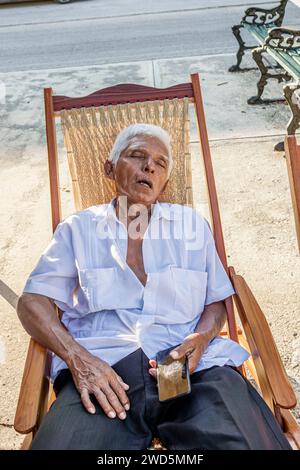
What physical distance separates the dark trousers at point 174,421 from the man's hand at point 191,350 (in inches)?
1.3

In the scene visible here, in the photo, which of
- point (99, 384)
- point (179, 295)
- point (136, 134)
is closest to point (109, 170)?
point (136, 134)

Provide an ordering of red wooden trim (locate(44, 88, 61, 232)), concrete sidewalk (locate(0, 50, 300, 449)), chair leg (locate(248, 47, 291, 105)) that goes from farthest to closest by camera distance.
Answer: chair leg (locate(248, 47, 291, 105)), concrete sidewalk (locate(0, 50, 300, 449)), red wooden trim (locate(44, 88, 61, 232))

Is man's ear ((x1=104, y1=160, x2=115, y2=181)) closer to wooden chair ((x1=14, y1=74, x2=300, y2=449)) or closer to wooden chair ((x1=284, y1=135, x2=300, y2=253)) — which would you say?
wooden chair ((x1=14, y1=74, x2=300, y2=449))

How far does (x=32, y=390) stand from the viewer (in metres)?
1.47

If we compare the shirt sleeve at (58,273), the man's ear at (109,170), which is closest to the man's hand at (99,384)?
the shirt sleeve at (58,273)

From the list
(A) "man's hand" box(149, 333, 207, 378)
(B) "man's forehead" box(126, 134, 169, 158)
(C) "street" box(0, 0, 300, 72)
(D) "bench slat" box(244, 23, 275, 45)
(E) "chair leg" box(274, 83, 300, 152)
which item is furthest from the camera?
(C) "street" box(0, 0, 300, 72)

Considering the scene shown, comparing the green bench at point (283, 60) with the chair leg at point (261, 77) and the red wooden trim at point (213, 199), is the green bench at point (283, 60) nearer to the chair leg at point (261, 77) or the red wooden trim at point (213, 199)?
the chair leg at point (261, 77)

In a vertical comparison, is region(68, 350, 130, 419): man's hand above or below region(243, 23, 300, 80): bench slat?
below

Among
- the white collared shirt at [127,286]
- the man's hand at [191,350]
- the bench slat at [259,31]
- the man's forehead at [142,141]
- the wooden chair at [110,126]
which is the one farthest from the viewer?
the bench slat at [259,31]

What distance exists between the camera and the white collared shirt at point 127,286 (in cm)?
171

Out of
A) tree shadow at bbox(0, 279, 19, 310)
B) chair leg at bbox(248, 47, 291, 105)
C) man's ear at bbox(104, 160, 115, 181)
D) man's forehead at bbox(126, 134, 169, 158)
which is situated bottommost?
tree shadow at bbox(0, 279, 19, 310)

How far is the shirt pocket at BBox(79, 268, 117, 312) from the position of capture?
1760 mm

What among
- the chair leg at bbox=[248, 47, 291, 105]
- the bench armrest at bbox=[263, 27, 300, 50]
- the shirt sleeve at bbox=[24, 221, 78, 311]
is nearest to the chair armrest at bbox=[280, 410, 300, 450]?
the shirt sleeve at bbox=[24, 221, 78, 311]
